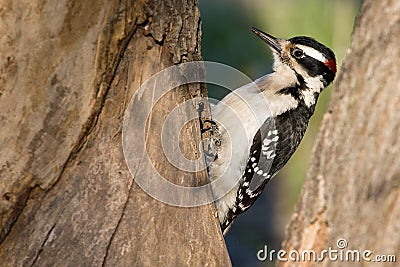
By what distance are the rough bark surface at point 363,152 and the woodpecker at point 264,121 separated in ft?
4.69

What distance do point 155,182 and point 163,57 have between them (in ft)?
1.53

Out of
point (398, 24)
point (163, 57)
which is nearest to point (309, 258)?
point (398, 24)

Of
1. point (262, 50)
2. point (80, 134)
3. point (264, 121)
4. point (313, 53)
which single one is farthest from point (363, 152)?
point (262, 50)

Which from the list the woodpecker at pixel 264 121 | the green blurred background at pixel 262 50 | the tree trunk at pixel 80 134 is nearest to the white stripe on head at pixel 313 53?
the woodpecker at pixel 264 121

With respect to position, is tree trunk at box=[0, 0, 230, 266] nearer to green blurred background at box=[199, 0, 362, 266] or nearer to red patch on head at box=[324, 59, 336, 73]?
red patch on head at box=[324, 59, 336, 73]

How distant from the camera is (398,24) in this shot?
Answer: 1941 mm

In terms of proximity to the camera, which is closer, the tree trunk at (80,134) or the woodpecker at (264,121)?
the tree trunk at (80,134)

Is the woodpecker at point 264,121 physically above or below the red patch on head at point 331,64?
below

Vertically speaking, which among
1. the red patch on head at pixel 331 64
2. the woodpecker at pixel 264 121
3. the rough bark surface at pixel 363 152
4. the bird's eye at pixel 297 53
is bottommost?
the rough bark surface at pixel 363 152

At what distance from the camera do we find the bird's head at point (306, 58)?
12.8ft

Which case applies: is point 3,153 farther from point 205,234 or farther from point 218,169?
point 218,169

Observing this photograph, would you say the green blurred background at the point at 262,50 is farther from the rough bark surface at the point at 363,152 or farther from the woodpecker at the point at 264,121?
the rough bark surface at the point at 363,152

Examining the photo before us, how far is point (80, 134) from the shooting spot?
2.61 metres

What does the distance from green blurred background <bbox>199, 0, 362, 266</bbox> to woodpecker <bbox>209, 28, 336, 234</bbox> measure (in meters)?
3.10
